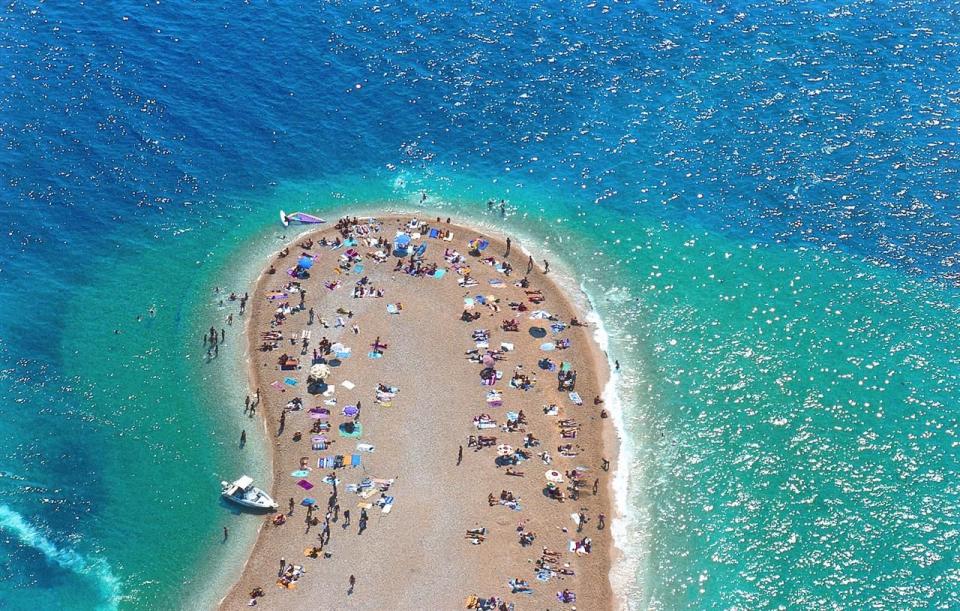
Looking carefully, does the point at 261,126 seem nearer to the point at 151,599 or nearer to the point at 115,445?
the point at 115,445

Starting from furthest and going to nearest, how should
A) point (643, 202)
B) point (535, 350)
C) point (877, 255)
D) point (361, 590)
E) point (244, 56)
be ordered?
point (244, 56) < point (643, 202) < point (877, 255) < point (535, 350) < point (361, 590)

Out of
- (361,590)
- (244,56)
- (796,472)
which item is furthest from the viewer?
(244,56)

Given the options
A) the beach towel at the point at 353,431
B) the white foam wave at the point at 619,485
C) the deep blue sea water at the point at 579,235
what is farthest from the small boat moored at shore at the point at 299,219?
the white foam wave at the point at 619,485

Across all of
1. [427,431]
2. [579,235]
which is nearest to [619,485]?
[427,431]

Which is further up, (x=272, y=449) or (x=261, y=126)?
(x=261, y=126)

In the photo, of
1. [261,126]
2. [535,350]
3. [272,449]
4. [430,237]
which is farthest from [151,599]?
[261,126]

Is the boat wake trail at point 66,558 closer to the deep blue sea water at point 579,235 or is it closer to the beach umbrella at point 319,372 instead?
the deep blue sea water at point 579,235

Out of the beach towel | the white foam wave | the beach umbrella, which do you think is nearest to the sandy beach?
the beach towel
